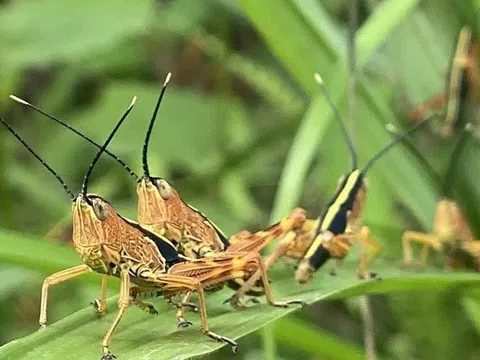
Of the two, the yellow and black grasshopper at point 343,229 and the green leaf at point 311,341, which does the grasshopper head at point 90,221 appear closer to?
the yellow and black grasshopper at point 343,229

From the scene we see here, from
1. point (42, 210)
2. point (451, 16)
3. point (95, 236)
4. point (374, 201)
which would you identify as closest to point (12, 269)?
point (42, 210)

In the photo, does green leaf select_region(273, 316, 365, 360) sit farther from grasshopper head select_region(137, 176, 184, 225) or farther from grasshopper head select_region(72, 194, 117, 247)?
grasshopper head select_region(72, 194, 117, 247)

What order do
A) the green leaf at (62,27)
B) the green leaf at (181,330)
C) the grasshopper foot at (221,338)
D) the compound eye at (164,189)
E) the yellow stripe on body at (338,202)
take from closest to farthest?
1. the green leaf at (181,330)
2. the grasshopper foot at (221,338)
3. the compound eye at (164,189)
4. the yellow stripe on body at (338,202)
5. the green leaf at (62,27)

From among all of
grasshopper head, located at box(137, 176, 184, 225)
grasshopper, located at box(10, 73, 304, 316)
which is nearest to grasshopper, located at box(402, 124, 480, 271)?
grasshopper, located at box(10, 73, 304, 316)

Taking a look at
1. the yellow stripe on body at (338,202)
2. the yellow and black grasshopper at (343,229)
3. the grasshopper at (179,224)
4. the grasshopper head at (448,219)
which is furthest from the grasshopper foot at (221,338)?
the grasshopper head at (448,219)

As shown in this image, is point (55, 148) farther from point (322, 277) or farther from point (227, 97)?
point (322, 277)

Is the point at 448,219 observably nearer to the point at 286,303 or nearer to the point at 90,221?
the point at 286,303
